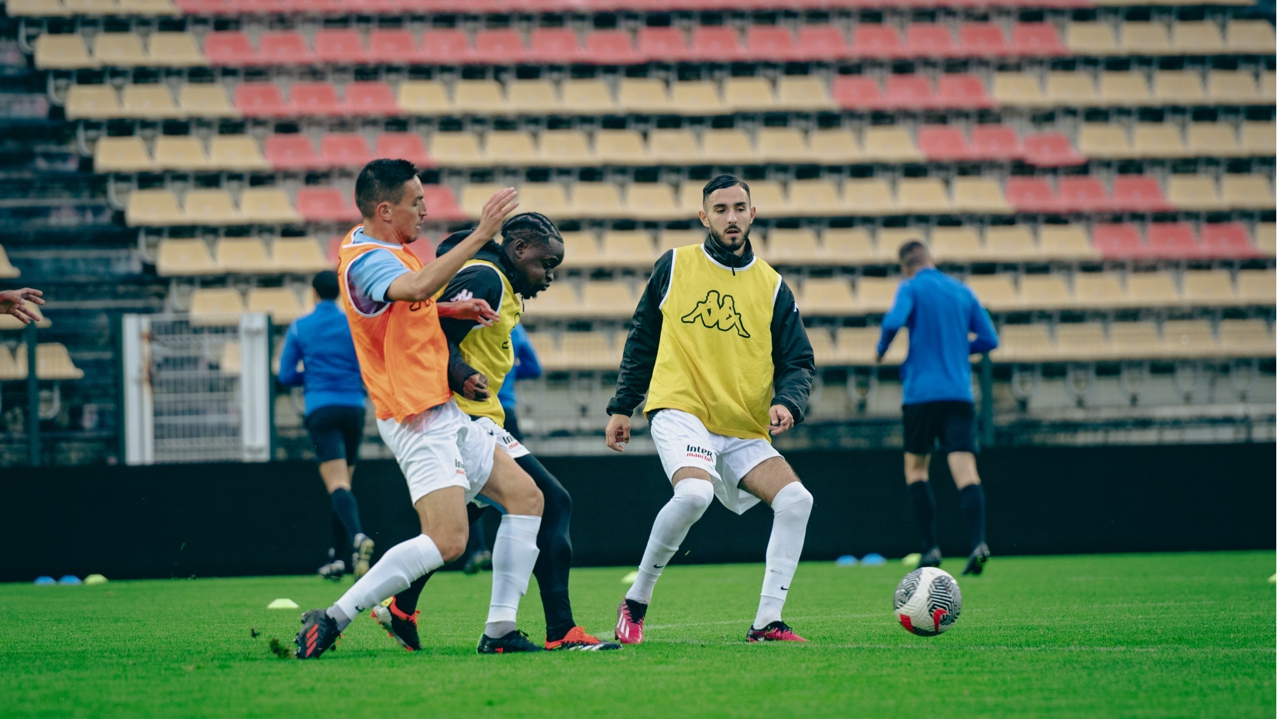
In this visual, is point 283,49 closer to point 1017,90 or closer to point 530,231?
point 1017,90

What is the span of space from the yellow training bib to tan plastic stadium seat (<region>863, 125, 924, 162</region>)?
15.2 meters

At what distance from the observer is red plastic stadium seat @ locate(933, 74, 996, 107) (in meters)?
20.5

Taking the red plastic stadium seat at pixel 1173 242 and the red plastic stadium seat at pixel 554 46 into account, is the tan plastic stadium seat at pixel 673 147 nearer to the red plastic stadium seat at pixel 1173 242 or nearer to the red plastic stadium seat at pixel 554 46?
the red plastic stadium seat at pixel 554 46

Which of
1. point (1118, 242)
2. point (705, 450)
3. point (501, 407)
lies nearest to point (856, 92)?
point (1118, 242)

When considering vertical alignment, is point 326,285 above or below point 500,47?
below

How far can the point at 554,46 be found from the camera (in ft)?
66.9

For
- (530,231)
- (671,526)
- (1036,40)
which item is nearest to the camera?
(530,231)

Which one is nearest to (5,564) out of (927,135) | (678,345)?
(678,345)

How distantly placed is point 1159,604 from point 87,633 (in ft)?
15.9

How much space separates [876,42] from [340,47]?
8035 mm

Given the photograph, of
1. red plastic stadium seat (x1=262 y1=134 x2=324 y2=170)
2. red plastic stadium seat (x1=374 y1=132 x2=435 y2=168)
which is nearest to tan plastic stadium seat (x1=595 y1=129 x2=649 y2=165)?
red plastic stadium seat (x1=374 y1=132 x2=435 y2=168)

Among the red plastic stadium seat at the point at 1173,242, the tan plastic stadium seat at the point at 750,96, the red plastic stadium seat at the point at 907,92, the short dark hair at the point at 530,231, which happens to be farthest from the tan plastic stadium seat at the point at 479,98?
the short dark hair at the point at 530,231

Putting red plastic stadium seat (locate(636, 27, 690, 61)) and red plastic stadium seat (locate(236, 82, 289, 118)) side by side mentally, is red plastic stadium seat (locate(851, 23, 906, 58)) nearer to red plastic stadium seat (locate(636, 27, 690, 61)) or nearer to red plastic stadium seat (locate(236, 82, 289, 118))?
red plastic stadium seat (locate(636, 27, 690, 61))

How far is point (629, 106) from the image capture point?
65.9 feet
